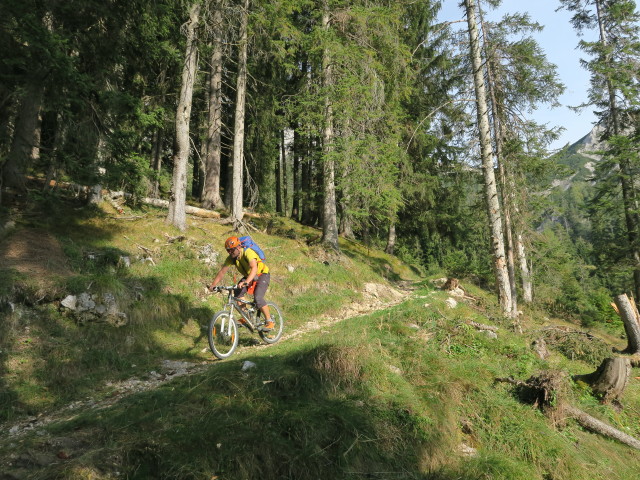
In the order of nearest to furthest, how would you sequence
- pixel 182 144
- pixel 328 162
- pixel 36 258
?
1. pixel 36 258
2. pixel 182 144
3. pixel 328 162

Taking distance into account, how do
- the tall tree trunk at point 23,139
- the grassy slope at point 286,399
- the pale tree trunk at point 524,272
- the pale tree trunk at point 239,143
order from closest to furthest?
the grassy slope at point 286,399 < the tall tree trunk at point 23,139 < the pale tree trunk at point 239,143 < the pale tree trunk at point 524,272

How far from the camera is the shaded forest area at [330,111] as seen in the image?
837 centimetres

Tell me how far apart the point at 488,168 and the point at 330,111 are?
6.36m

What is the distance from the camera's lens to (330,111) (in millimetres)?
14648

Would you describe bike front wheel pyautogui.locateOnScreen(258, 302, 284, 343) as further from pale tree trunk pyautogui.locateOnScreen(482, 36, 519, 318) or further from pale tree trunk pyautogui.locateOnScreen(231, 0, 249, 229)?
pale tree trunk pyautogui.locateOnScreen(482, 36, 519, 318)

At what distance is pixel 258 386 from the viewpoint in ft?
14.9

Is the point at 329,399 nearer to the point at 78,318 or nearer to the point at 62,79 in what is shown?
the point at 78,318

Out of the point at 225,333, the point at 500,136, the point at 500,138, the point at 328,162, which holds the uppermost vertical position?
the point at 500,136

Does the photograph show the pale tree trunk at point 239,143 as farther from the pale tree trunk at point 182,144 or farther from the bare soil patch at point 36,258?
the bare soil patch at point 36,258

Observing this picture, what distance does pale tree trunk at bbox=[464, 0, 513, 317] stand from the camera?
36.4ft

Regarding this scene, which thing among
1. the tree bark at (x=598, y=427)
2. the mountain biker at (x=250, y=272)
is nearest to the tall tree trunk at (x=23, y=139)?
the mountain biker at (x=250, y=272)

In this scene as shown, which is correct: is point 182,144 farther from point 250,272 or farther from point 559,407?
point 559,407

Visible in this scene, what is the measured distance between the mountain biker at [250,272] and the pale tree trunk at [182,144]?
183 inches

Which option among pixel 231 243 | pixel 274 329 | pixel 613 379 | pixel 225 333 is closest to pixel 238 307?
pixel 225 333
